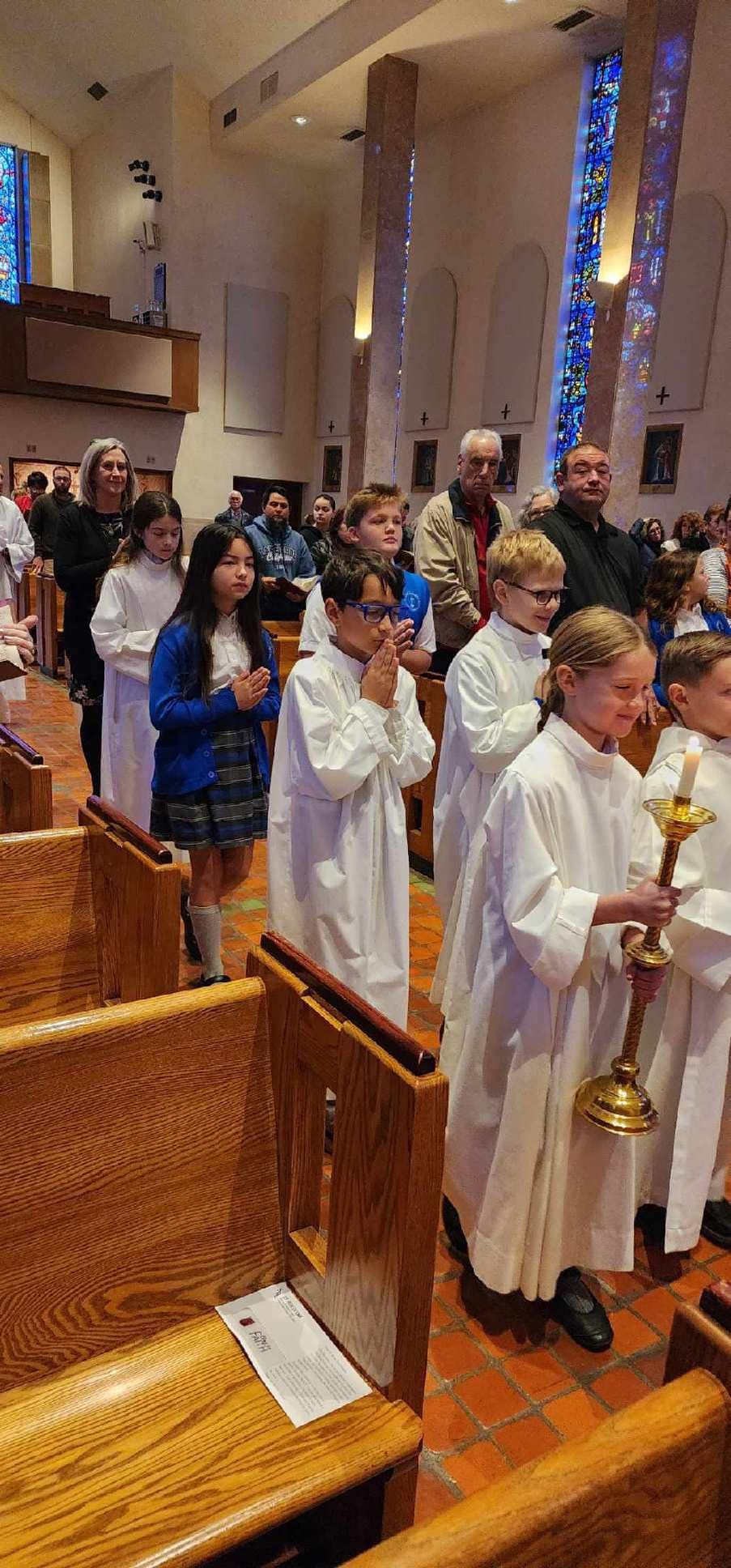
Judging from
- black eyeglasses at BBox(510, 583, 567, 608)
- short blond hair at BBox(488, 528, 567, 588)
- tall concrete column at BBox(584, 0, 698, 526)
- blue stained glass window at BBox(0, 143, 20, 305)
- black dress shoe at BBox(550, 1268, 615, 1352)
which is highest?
blue stained glass window at BBox(0, 143, 20, 305)

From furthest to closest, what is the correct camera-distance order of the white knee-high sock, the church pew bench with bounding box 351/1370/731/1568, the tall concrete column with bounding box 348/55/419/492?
the tall concrete column with bounding box 348/55/419/492 → the white knee-high sock → the church pew bench with bounding box 351/1370/731/1568

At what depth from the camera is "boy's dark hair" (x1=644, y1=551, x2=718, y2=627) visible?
4.47 meters

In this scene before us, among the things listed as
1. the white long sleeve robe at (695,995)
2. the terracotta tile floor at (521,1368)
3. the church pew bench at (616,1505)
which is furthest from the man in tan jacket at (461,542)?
the church pew bench at (616,1505)

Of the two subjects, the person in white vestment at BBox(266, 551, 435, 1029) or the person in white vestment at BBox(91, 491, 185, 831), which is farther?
the person in white vestment at BBox(91, 491, 185, 831)

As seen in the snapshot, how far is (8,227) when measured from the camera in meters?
18.3

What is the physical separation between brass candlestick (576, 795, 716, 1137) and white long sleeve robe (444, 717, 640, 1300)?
94 millimetres

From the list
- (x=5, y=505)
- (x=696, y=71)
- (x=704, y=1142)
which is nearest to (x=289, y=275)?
(x=696, y=71)

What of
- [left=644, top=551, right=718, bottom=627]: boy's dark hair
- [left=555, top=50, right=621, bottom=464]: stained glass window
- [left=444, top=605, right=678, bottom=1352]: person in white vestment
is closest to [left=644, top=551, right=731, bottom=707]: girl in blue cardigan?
[left=644, top=551, right=718, bottom=627]: boy's dark hair

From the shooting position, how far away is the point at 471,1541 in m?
0.71

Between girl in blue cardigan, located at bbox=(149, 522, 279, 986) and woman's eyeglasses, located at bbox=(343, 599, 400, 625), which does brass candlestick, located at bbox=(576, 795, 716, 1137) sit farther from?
girl in blue cardigan, located at bbox=(149, 522, 279, 986)

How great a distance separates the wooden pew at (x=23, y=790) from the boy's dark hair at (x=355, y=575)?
2.73 ft

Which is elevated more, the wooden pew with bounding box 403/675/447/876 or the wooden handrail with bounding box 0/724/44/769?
the wooden handrail with bounding box 0/724/44/769

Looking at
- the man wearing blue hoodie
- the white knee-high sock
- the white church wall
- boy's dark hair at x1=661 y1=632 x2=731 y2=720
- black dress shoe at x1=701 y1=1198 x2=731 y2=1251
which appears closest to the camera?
boy's dark hair at x1=661 y1=632 x2=731 y2=720

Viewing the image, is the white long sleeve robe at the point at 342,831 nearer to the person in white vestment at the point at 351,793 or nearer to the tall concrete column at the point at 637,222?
the person in white vestment at the point at 351,793
